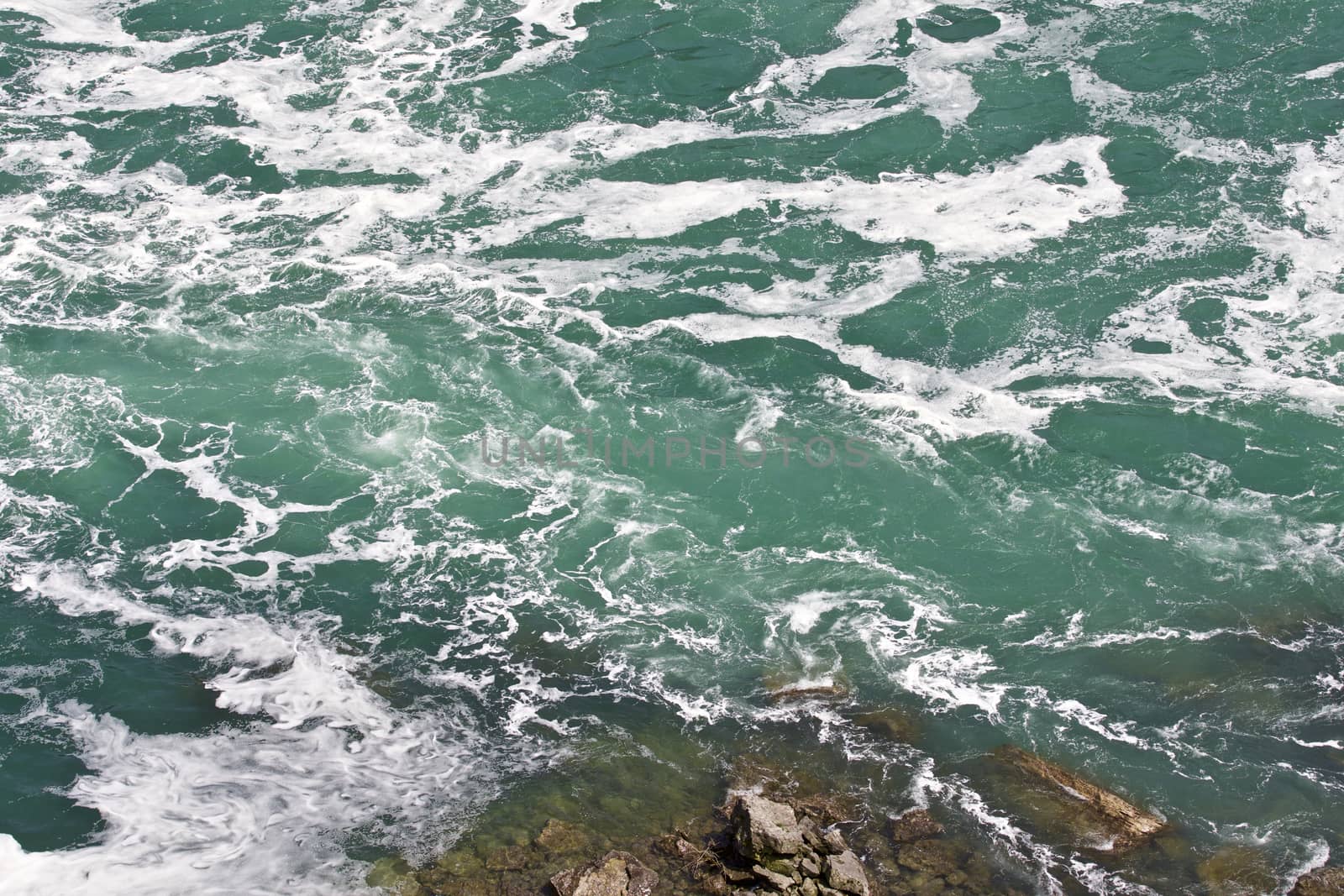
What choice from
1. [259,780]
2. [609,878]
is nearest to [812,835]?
[609,878]

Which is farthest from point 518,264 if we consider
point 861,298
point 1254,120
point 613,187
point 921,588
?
point 1254,120

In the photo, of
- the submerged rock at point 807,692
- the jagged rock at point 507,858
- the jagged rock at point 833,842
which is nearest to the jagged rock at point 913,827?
the jagged rock at point 833,842

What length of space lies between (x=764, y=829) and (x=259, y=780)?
14892 millimetres

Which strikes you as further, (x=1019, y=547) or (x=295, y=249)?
(x=295, y=249)

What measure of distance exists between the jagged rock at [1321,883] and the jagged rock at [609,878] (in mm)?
17199

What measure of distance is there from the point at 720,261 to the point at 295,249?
20.5 m

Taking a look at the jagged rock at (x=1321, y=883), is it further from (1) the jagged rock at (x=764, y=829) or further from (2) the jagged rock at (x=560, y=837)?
(2) the jagged rock at (x=560, y=837)

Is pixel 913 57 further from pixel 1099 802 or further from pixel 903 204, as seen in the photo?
pixel 1099 802

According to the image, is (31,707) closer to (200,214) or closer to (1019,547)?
(200,214)

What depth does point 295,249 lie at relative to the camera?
2104 inches

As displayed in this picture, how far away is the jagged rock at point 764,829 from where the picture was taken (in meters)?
29.4

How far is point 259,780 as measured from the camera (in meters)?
32.6

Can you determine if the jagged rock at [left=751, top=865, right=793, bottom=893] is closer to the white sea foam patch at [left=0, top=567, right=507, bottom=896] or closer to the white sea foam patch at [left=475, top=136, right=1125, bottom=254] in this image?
the white sea foam patch at [left=0, top=567, right=507, bottom=896]

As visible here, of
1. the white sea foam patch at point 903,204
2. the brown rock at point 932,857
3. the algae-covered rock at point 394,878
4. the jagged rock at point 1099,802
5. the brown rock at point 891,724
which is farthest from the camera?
the white sea foam patch at point 903,204
